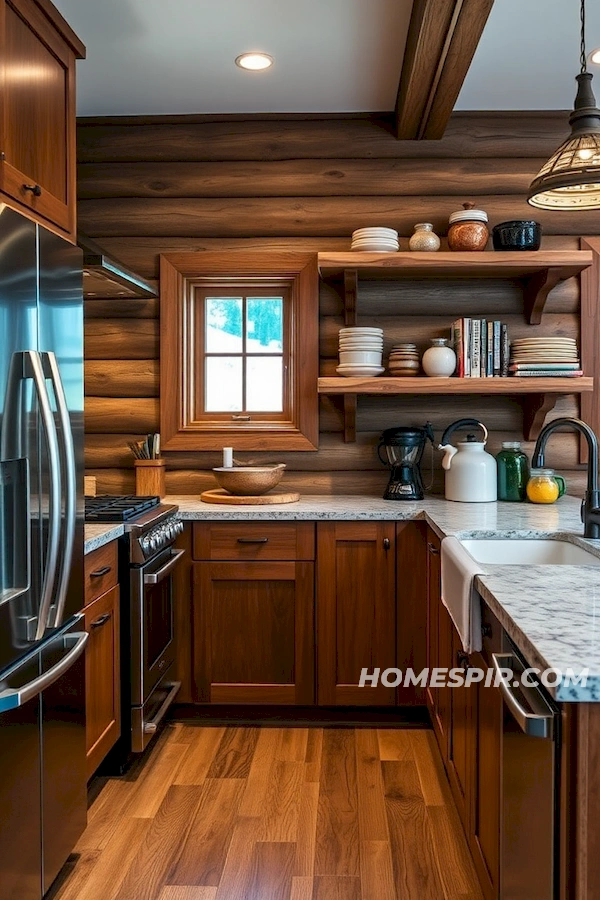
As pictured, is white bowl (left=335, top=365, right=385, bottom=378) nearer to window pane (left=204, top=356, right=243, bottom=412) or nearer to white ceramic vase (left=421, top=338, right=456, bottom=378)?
white ceramic vase (left=421, top=338, right=456, bottom=378)

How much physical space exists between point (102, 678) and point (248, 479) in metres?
1.20

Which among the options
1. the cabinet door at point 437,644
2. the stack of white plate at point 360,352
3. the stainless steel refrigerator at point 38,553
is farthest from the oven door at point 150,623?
the stack of white plate at point 360,352

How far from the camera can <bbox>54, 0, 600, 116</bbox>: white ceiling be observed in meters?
2.79

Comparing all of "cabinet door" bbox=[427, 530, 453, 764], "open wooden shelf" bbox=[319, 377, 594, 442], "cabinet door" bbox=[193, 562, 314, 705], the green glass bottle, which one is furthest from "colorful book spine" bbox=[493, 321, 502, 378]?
"cabinet door" bbox=[193, 562, 314, 705]

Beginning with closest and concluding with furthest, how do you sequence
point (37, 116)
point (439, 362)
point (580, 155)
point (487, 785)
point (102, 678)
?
point (487, 785) < point (580, 155) < point (37, 116) < point (102, 678) < point (439, 362)

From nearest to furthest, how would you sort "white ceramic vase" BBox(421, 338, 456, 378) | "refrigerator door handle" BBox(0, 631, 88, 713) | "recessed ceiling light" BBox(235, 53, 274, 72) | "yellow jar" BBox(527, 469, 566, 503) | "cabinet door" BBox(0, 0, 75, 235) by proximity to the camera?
"refrigerator door handle" BBox(0, 631, 88, 713)
"cabinet door" BBox(0, 0, 75, 235)
"recessed ceiling light" BBox(235, 53, 274, 72)
"yellow jar" BBox(527, 469, 566, 503)
"white ceramic vase" BBox(421, 338, 456, 378)

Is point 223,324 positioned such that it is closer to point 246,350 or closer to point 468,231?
point 246,350

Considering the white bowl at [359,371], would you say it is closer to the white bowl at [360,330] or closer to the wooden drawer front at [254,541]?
the white bowl at [360,330]

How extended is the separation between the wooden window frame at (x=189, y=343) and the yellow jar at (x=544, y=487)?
101cm

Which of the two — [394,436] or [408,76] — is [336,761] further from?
[408,76]

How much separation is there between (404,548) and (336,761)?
0.86 metres

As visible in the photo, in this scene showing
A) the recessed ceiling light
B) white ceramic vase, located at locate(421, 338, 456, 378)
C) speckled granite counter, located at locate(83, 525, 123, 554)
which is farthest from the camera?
white ceramic vase, located at locate(421, 338, 456, 378)

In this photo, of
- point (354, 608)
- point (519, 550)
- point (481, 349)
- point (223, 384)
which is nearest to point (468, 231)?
point (481, 349)

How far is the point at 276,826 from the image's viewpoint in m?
2.44
